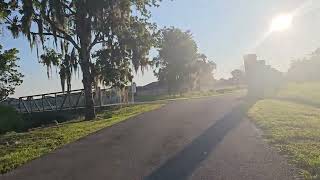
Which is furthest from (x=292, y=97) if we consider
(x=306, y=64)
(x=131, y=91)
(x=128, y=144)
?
(x=306, y=64)

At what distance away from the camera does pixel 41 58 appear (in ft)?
104

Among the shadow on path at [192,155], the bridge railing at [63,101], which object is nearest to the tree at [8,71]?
the bridge railing at [63,101]

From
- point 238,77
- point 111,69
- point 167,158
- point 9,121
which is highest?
point 238,77

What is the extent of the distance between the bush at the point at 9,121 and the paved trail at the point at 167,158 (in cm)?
1239

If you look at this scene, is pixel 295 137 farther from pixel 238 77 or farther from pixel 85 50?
pixel 238 77

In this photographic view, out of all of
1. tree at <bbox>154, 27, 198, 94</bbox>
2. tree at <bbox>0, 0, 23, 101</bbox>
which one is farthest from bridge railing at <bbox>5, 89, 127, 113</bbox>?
tree at <bbox>154, 27, 198, 94</bbox>

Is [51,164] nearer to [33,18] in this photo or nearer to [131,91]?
[33,18]

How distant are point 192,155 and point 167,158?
65cm

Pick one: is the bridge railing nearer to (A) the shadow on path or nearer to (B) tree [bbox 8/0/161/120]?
(B) tree [bbox 8/0/161/120]

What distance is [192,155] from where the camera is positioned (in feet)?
40.3

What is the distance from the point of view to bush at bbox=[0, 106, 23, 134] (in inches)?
1130

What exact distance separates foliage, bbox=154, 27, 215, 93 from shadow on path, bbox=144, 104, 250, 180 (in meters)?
62.0

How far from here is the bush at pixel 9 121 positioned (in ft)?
94.2

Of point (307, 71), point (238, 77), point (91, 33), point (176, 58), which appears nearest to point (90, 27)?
point (91, 33)
